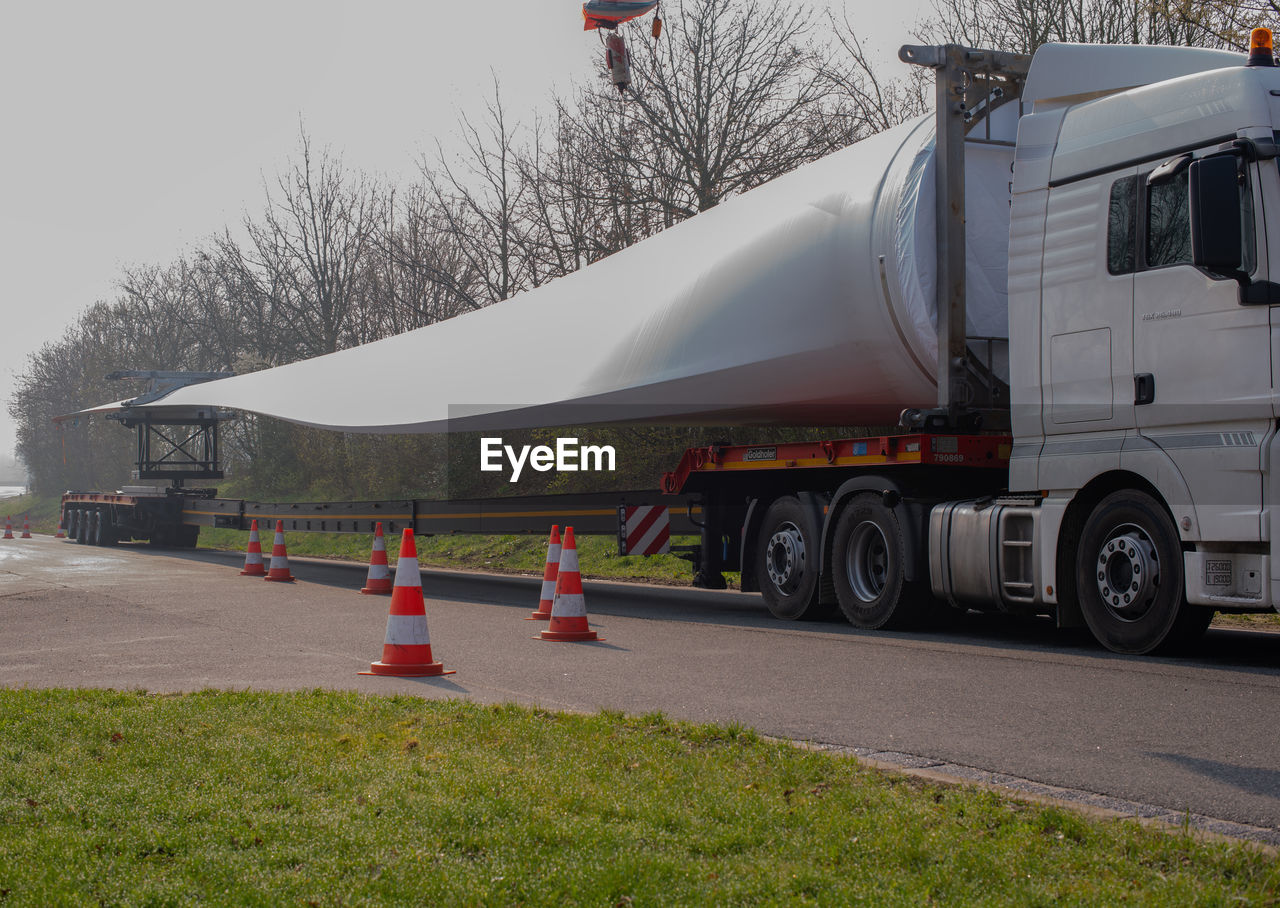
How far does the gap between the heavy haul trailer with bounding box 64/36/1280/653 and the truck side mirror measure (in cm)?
1

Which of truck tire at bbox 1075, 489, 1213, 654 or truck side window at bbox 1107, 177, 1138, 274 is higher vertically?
truck side window at bbox 1107, 177, 1138, 274

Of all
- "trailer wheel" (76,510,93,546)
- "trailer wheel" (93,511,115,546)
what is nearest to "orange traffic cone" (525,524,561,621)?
"trailer wheel" (93,511,115,546)

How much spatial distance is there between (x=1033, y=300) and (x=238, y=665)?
20.1 ft

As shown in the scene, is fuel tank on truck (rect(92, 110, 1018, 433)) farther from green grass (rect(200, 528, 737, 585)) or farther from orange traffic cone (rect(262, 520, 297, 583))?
orange traffic cone (rect(262, 520, 297, 583))

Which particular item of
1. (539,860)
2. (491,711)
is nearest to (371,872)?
(539,860)

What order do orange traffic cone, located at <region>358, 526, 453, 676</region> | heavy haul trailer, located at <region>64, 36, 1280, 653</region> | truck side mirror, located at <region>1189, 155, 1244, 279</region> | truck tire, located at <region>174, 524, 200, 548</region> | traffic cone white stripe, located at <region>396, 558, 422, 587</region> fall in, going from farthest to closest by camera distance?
truck tire, located at <region>174, 524, 200, 548</region>, traffic cone white stripe, located at <region>396, 558, 422, 587</region>, orange traffic cone, located at <region>358, 526, 453, 676</region>, heavy haul trailer, located at <region>64, 36, 1280, 653</region>, truck side mirror, located at <region>1189, 155, 1244, 279</region>

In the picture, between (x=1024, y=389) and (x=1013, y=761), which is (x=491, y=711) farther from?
(x=1024, y=389)

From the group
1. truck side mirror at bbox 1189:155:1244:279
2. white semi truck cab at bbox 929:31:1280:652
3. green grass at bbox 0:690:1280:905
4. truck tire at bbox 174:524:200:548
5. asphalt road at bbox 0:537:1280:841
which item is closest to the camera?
green grass at bbox 0:690:1280:905

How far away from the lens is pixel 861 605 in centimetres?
1072

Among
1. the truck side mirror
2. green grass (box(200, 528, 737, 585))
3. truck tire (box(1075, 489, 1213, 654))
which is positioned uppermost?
the truck side mirror

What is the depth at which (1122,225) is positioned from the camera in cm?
842

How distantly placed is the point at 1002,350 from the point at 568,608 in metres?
4.05

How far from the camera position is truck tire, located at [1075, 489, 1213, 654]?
801cm

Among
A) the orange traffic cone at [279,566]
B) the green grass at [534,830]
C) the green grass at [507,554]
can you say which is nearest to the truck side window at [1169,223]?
the green grass at [534,830]
